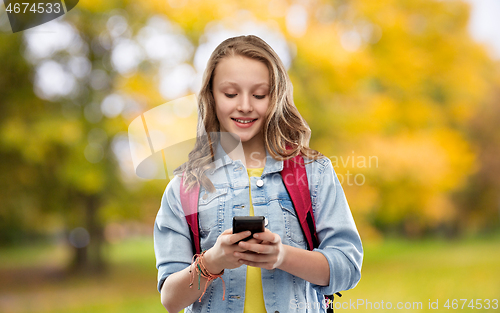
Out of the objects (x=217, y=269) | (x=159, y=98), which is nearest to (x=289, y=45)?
(x=159, y=98)

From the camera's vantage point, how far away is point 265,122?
822 mm

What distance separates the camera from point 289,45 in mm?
3416

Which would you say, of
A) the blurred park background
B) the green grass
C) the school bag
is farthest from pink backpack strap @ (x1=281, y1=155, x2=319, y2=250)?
the green grass

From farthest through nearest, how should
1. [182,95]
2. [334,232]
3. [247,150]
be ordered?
[182,95], [247,150], [334,232]

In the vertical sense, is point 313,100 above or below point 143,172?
above

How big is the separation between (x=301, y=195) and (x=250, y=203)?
95 millimetres

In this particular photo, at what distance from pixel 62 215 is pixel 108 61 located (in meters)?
1.62

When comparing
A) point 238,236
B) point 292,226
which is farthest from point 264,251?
point 292,226

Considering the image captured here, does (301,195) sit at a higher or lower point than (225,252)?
higher

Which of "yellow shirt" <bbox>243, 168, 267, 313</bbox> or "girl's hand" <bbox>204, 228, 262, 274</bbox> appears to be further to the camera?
"yellow shirt" <bbox>243, 168, 267, 313</bbox>

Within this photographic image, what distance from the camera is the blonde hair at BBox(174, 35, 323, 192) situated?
0.81 metres

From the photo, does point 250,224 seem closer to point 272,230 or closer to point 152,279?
point 272,230

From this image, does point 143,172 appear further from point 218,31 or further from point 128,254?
point 128,254

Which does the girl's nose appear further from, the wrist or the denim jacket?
the wrist
